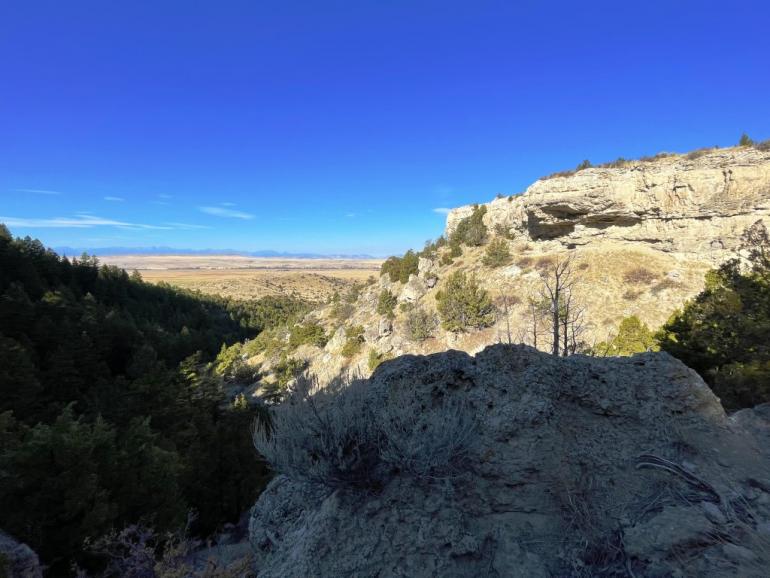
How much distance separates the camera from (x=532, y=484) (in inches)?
158

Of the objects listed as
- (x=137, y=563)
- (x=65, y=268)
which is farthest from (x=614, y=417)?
(x=65, y=268)

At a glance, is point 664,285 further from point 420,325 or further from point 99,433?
point 99,433

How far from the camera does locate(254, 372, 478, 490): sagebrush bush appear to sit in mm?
3688

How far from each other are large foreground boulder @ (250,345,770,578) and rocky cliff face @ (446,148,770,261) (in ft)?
109

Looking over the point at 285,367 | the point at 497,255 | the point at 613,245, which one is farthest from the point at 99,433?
the point at 613,245

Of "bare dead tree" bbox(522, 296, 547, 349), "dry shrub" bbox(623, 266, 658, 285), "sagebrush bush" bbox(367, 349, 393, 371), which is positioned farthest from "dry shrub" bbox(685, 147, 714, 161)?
"sagebrush bush" bbox(367, 349, 393, 371)

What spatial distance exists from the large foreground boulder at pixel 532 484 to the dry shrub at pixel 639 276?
29279mm

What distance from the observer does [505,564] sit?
3.31 m

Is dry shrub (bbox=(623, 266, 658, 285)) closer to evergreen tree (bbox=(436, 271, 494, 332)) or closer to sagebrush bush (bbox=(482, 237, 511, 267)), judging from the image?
sagebrush bush (bbox=(482, 237, 511, 267))

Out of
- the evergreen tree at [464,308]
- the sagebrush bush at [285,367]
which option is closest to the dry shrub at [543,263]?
the evergreen tree at [464,308]

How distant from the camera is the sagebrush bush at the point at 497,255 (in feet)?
126

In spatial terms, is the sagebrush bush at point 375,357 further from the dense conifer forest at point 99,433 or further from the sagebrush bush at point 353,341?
the dense conifer forest at point 99,433

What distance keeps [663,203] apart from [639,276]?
7199 mm

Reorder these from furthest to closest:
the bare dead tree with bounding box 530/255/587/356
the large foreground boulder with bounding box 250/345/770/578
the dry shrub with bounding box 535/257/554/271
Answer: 1. the dry shrub with bounding box 535/257/554/271
2. the bare dead tree with bounding box 530/255/587/356
3. the large foreground boulder with bounding box 250/345/770/578
